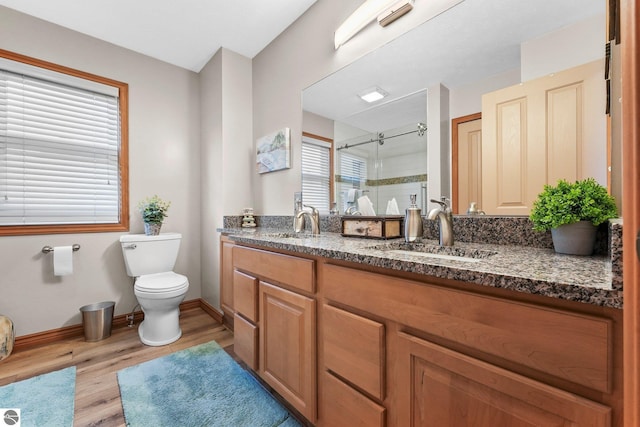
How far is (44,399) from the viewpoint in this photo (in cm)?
144

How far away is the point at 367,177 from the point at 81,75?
2502 mm

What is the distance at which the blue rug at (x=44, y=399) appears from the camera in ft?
4.25

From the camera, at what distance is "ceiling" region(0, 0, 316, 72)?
6.46 ft

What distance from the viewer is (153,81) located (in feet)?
8.57

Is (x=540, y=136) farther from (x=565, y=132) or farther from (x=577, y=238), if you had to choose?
(x=577, y=238)

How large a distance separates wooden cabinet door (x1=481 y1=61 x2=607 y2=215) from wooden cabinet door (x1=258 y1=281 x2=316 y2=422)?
0.92 m

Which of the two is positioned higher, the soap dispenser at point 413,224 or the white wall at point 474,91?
the white wall at point 474,91

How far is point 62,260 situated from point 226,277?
1189 mm

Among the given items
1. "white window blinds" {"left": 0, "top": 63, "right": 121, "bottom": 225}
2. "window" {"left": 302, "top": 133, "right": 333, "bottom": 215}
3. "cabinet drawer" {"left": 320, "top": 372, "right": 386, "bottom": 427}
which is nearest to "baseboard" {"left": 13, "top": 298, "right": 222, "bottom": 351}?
"white window blinds" {"left": 0, "top": 63, "right": 121, "bottom": 225}

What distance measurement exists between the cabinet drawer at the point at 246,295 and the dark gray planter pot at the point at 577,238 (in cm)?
130

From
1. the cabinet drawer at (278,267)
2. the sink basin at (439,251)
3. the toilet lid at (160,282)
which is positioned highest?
the sink basin at (439,251)

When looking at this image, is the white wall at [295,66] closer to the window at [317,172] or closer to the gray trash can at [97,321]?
the window at [317,172]

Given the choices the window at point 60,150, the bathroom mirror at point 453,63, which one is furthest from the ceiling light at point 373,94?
the window at point 60,150
